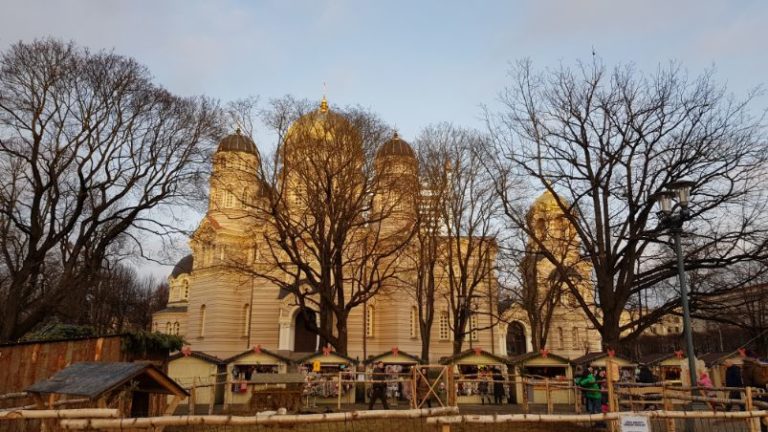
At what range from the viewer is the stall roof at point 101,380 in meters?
7.70

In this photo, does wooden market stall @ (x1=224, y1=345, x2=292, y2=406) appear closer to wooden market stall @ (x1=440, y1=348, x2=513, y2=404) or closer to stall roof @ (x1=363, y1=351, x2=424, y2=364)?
stall roof @ (x1=363, y1=351, x2=424, y2=364)

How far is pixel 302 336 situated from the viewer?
132 ft

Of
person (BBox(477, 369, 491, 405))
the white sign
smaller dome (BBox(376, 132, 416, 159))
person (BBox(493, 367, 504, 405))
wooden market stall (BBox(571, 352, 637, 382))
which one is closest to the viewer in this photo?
the white sign

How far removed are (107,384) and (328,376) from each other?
15.5m

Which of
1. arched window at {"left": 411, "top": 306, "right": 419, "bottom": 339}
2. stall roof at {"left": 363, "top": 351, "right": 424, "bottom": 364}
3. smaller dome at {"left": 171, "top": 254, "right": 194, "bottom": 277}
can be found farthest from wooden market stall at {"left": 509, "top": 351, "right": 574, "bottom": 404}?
smaller dome at {"left": 171, "top": 254, "right": 194, "bottom": 277}

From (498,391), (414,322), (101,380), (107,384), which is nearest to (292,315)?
(414,322)

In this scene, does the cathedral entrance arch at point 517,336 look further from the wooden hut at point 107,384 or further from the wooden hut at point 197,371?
the wooden hut at point 107,384

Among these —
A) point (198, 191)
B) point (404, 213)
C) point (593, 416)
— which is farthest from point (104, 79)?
point (593, 416)

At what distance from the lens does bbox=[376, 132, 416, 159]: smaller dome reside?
2702 centimetres

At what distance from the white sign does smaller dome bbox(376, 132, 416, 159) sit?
19945 mm

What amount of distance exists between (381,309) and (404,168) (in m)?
16.3

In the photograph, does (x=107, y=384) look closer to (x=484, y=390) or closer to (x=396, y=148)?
(x=484, y=390)

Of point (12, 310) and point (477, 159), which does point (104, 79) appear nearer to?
point (12, 310)

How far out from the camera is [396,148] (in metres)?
34.7
